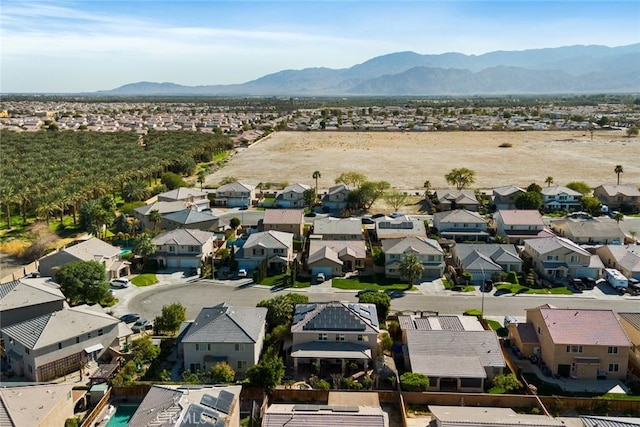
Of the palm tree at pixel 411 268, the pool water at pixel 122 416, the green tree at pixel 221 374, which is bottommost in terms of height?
the pool water at pixel 122 416

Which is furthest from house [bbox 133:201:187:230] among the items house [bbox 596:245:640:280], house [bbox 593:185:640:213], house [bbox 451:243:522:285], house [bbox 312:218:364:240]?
house [bbox 593:185:640:213]

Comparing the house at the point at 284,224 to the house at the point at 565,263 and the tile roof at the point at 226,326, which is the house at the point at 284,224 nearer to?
the tile roof at the point at 226,326

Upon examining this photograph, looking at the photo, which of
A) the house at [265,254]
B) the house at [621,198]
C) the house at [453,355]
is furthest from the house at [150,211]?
the house at [621,198]

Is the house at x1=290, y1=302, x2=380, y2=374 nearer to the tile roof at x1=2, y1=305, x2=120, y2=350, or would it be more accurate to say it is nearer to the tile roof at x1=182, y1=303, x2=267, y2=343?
the tile roof at x1=182, y1=303, x2=267, y2=343

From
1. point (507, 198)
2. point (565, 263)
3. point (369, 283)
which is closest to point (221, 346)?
point (369, 283)

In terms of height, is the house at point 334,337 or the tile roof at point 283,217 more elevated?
the tile roof at point 283,217

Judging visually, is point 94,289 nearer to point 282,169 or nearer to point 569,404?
point 569,404

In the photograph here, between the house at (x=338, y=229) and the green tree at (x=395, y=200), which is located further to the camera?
the green tree at (x=395, y=200)
